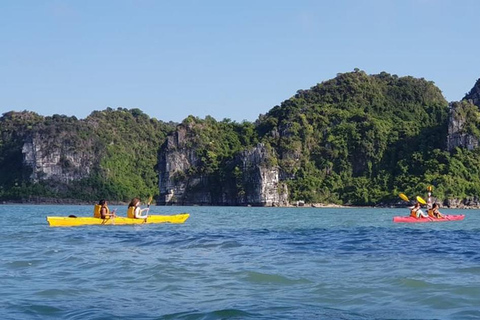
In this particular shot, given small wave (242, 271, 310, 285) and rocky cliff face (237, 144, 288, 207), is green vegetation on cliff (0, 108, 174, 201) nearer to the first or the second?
rocky cliff face (237, 144, 288, 207)

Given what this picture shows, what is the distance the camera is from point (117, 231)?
23391 mm

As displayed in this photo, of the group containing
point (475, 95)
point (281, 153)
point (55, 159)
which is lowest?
point (281, 153)

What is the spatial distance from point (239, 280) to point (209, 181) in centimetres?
9776

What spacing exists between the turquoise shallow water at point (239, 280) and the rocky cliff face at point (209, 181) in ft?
268

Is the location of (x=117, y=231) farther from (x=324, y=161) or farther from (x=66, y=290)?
(x=324, y=161)

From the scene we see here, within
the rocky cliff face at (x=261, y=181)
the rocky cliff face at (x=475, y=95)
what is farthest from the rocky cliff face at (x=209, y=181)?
the rocky cliff face at (x=475, y=95)

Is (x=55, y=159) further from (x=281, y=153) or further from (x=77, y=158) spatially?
(x=281, y=153)

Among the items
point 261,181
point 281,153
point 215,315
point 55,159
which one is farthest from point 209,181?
point 215,315

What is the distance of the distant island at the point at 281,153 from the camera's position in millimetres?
97562

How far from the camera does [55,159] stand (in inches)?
4882

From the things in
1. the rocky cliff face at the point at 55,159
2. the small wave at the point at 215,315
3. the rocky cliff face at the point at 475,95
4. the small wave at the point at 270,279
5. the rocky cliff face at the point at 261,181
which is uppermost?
the rocky cliff face at the point at 475,95

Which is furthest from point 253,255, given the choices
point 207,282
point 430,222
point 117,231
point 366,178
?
point 366,178

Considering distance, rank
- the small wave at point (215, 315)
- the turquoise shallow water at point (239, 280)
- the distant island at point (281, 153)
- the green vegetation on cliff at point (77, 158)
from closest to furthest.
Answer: the small wave at point (215, 315) < the turquoise shallow water at point (239, 280) < the distant island at point (281, 153) < the green vegetation on cliff at point (77, 158)

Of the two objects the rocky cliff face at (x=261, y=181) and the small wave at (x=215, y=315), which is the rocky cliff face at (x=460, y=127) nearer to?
the rocky cliff face at (x=261, y=181)
